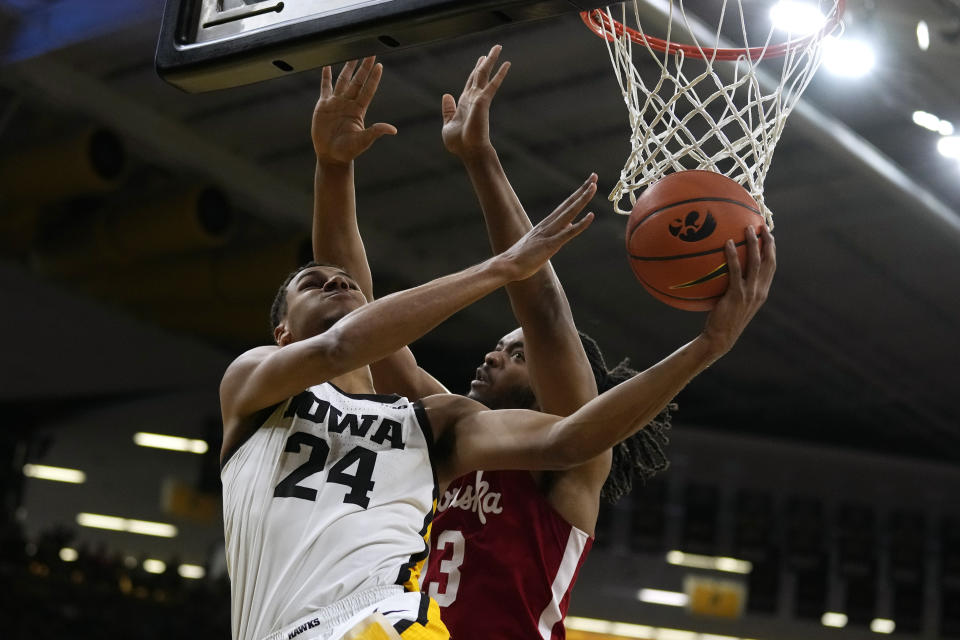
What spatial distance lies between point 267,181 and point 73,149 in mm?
1851

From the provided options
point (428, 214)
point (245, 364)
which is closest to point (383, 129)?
point (245, 364)

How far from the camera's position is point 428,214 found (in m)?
10.4

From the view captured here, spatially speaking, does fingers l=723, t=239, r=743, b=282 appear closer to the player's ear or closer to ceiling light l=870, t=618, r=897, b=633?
the player's ear

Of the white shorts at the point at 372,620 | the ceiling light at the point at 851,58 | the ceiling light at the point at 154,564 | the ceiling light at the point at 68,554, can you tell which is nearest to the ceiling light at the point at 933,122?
the ceiling light at the point at 851,58

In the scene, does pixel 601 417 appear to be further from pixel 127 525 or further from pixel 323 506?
pixel 127 525

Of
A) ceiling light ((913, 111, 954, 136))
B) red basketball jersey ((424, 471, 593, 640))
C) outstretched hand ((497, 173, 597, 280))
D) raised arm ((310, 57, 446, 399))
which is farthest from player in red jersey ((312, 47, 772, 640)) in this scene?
ceiling light ((913, 111, 954, 136))

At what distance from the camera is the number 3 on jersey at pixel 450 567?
9.69 feet

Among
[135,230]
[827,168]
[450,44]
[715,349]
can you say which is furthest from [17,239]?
[715,349]

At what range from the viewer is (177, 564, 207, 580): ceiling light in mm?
13406

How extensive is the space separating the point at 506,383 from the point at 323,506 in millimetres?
1031

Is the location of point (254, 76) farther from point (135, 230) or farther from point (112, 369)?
point (112, 369)

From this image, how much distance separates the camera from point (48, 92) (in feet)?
28.7

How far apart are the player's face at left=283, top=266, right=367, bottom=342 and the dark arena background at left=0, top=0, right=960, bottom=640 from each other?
13.1 feet

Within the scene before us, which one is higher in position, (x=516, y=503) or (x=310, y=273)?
(x=310, y=273)
